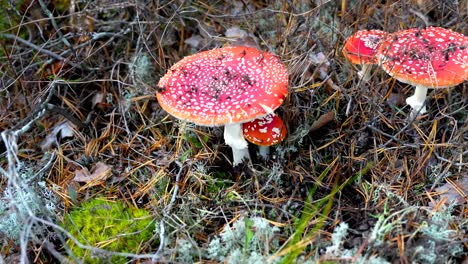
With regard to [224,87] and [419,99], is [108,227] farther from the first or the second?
[419,99]

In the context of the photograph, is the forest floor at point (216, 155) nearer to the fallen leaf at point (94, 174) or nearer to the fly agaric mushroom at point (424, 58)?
the fallen leaf at point (94, 174)

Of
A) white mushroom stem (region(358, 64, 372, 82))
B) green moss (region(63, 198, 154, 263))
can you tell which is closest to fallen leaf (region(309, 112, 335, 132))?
white mushroom stem (region(358, 64, 372, 82))

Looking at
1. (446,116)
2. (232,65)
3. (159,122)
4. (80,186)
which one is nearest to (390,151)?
(446,116)

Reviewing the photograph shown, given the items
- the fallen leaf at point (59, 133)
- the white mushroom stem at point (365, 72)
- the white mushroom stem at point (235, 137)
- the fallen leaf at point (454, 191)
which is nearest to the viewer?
the fallen leaf at point (454, 191)

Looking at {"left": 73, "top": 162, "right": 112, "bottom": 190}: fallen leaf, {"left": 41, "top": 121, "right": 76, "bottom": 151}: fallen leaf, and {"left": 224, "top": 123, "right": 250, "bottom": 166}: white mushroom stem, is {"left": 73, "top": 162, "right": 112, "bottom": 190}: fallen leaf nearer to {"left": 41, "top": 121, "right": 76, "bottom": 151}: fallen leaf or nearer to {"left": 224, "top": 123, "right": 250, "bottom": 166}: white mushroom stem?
{"left": 41, "top": 121, "right": 76, "bottom": 151}: fallen leaf

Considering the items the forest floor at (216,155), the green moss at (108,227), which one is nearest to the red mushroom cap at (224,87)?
the forest floor at (216,155)
